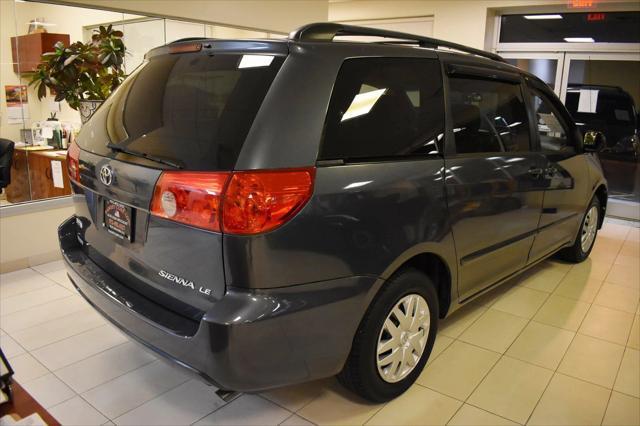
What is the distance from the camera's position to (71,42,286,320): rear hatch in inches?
61.2

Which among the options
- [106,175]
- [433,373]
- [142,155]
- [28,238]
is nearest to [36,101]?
A: [28,238]

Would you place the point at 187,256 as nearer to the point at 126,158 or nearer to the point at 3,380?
the point at 126,158

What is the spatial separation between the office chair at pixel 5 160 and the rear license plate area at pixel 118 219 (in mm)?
2409

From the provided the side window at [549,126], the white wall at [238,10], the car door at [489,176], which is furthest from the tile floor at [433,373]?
the white wall at [238,10]

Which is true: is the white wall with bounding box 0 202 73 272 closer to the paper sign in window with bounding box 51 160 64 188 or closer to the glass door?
the paper sign in window with bounding box 51 160 64 188

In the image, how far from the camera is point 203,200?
150 cm

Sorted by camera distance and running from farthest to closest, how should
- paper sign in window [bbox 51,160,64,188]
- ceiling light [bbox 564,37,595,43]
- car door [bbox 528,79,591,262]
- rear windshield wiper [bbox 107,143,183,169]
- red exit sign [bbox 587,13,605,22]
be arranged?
ceiling light [bbox 564,37,595,43], red exit sign [bbox 587,13,605,22], paper sign in window [bbox 51,160,64,188], car door [bbox 528,79,591,262], rear windshield wiper [bbox 107,143,183,169]

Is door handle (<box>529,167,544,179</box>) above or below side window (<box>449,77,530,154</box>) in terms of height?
below

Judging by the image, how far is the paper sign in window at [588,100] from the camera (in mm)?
6133

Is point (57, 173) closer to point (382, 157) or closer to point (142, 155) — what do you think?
point (142, 155)

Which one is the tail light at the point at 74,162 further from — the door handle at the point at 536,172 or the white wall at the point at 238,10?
the door handle at the point at 536,172

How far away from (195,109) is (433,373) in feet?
5.45

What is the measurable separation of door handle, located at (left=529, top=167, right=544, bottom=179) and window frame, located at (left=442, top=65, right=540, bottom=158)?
0.10m

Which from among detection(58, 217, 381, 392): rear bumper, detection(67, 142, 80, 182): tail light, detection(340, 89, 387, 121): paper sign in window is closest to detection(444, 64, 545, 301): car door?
detection(340, 89, 387, 121): paper sign in window
